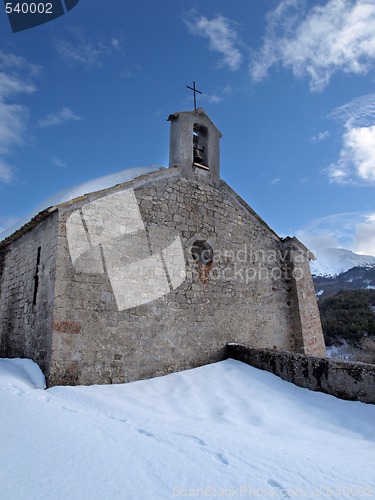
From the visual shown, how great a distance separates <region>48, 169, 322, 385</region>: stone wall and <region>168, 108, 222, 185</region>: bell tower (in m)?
0.39

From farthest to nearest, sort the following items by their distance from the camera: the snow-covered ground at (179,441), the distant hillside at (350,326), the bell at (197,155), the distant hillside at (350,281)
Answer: the distant hillside at (350,281) → the distant hillside at (350,326) → the bell at (197,155) → the snow-covered ground at (179,441)

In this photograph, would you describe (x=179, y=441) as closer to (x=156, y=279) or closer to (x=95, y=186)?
(x=156, y=279)

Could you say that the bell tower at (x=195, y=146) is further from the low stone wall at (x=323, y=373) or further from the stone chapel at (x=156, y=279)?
the low stone wall at (x=323, y=373)

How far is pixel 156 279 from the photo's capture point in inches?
287

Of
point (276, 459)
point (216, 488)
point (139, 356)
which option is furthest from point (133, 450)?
point (139, 356)

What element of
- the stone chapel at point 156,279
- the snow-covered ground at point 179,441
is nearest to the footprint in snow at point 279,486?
the snow-covered ground at point 179,441

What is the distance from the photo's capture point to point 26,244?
7.73 metres

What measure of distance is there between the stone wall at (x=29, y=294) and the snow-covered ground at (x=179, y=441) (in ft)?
1.78

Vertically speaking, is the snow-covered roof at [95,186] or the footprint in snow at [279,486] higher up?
the snow-covered roof at [95,186]

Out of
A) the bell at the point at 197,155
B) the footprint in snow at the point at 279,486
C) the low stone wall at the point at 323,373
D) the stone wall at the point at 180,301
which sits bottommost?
the footprint in snow at the point at 279,486

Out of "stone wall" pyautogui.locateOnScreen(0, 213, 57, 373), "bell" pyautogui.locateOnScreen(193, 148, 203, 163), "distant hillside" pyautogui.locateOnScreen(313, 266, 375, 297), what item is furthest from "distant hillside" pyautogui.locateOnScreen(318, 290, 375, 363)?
"distant hillside" pyautogui.locateOnScreen(313, 266, 375, 297)

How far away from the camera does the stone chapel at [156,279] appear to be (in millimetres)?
6219

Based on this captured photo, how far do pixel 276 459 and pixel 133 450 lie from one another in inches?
53.3

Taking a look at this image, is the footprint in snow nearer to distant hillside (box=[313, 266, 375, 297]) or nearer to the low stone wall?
the low stone wall
